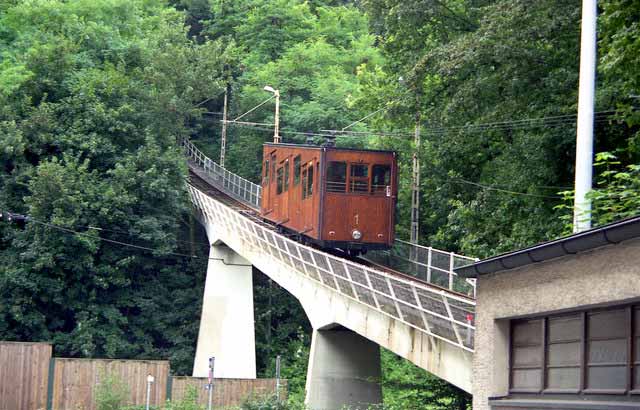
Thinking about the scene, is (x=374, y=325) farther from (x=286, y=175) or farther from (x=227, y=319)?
(x=227, y=319)

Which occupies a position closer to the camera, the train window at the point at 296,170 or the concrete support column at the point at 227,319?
the train window at the point at 296,170

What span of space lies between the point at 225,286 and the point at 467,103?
2019 centimetres

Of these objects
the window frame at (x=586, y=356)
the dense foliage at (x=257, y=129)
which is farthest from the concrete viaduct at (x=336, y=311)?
the window frame at (x=586, y=356)

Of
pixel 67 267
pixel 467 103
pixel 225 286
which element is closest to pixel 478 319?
pixel 467 103

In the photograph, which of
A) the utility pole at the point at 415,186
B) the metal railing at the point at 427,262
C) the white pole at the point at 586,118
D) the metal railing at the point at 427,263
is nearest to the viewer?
the white pole at the point at 586,118

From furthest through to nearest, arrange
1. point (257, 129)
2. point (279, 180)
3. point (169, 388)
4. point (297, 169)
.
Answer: point (257, 129) → point (279, 180) → point (297, 169) → point (169, 388)

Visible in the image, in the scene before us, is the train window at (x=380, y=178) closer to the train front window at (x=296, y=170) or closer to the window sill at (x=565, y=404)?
the train front window at (x=296, y=170)

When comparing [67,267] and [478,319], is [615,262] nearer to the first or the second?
[478,319]

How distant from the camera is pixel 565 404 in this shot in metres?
11.4

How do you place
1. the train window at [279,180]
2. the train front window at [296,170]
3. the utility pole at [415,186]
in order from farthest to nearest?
the train window at [279,180], the utility pole at [415,186], the train front window at [296,170]

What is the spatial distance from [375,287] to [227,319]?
71.0ft

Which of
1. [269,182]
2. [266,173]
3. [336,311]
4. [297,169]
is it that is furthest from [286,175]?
[336,311]

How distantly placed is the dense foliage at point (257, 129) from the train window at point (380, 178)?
1.54m

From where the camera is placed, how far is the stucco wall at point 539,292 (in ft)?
34.4
